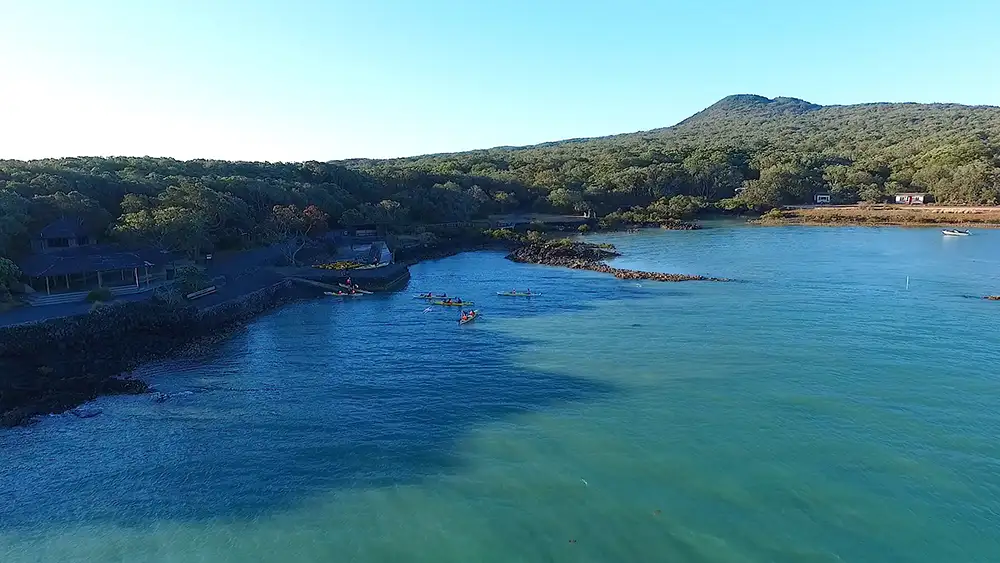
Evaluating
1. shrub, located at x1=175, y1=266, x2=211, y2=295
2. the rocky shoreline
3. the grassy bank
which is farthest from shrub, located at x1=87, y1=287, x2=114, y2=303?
the grassy bank

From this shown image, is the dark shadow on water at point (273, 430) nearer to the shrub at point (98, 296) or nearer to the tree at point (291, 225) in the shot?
the shrub at point (98, 296)

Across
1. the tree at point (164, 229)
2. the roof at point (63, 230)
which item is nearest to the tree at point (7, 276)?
the roof at point (63, 230)

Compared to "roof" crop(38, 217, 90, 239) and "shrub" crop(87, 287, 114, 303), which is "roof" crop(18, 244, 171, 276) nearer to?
"roof" crop(38, 217, 90, 239)

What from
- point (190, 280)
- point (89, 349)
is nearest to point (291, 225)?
point (190, 280)

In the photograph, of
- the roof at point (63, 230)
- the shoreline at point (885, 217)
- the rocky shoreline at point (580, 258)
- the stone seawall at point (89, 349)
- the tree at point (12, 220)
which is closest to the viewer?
the stone seawall at point (89, 349)

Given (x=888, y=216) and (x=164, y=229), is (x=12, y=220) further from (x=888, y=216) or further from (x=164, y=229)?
(x=888, y=216)

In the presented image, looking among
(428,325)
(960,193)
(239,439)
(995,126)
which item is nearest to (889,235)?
(960,193)

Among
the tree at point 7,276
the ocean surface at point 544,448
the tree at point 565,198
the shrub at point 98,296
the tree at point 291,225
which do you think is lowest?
the ocean surface at point 544,448
